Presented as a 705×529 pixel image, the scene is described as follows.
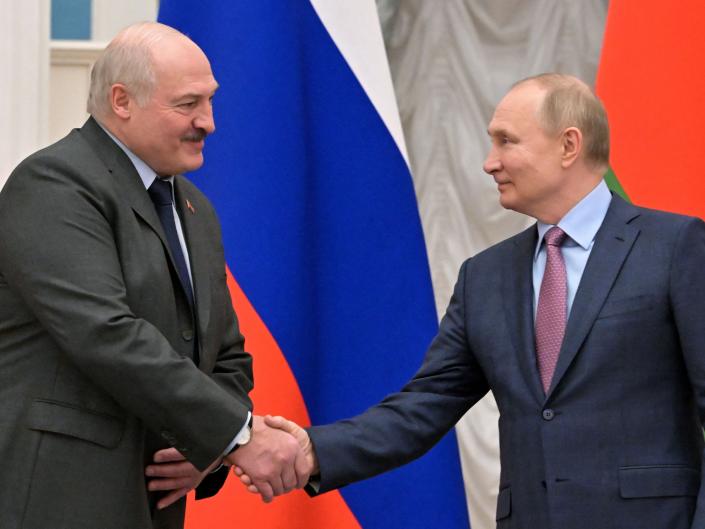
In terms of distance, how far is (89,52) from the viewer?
4395mm

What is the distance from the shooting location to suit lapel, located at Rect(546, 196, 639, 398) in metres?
2.79

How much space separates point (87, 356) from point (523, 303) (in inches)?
36.4

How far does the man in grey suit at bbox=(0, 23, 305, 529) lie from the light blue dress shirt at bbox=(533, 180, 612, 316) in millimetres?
751

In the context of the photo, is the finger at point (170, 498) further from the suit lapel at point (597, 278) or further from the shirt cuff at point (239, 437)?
the suit lapel at point (597, 278)

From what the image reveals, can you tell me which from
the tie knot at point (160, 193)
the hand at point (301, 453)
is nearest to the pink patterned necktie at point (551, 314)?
the hand at point (301, 453)

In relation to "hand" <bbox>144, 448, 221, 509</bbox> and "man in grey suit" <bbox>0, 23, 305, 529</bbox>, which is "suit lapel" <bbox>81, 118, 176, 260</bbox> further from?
"hand" <bbox>144, 448, 221, 509</bbox>

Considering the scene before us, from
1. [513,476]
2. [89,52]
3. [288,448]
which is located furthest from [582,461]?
[89,52]

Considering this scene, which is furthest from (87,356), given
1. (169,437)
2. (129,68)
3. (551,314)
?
(551,314)

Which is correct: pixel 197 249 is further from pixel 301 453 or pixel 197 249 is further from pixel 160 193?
pixel 301 453

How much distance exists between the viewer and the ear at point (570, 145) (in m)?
2.96

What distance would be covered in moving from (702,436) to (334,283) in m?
1.33

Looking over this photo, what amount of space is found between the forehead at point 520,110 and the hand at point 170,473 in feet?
3.17

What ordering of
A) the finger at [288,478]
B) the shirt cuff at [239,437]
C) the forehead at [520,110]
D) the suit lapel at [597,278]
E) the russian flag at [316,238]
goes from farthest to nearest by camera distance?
the russian flag at [316,238], the finger at [288,478], the forehead at [520,110], the shirt cuff at [239,437], the suit lapel at [597,278]

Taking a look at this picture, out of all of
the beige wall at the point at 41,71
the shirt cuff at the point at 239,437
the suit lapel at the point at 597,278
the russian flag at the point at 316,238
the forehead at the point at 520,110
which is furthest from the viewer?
the beige wall at the point at 41,71
